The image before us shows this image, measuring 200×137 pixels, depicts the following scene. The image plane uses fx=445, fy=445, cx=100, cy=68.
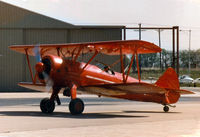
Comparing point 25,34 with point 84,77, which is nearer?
point 84,77

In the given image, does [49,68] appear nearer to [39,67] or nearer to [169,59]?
[39,67]

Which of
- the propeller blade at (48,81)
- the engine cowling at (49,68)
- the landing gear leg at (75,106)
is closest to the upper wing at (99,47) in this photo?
the engine cowling at (49,68)

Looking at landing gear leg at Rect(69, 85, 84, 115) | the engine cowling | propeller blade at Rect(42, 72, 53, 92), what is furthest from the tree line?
landing gear leg at Rect(69, 85, 84, 115)

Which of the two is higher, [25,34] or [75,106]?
[25,34]

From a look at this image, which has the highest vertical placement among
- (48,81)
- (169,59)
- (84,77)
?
(169,59)

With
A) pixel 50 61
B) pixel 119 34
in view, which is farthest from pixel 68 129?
pixel 119 34

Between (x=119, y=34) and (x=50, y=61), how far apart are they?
2745cm

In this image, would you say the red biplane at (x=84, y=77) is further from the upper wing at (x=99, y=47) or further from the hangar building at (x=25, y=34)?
the hangar building at (x=25, y=34)

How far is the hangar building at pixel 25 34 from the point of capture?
1667 inches

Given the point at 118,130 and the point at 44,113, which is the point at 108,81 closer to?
the point at 44,113

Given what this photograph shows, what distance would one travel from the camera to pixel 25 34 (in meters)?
43.1

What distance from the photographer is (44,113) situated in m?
16.8

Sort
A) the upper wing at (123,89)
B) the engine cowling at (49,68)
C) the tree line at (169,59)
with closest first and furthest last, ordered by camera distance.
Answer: the upper wing at (123,89) < the engine cowling at (49,68) < the tree line at (169,59)

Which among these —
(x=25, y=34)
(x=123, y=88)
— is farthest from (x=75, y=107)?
(x=25, y=34)
